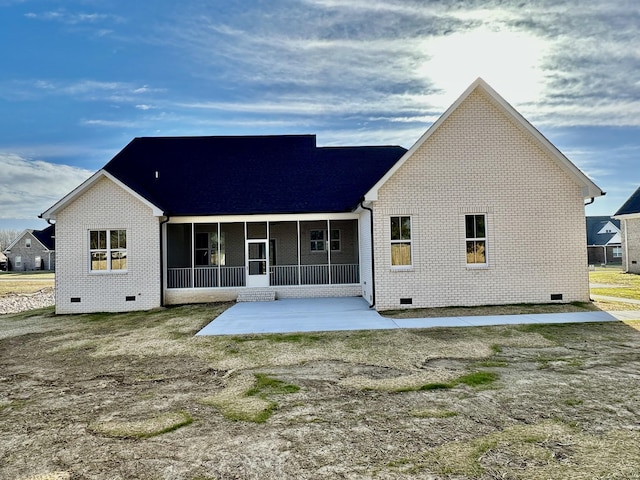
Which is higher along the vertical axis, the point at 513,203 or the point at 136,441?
the point at 513,203

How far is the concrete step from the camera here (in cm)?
1617

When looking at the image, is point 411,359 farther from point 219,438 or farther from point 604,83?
point 604,83

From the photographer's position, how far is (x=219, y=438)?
14.1ft

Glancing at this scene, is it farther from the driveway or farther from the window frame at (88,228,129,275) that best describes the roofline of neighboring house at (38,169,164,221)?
the driveway

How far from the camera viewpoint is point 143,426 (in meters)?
4.68

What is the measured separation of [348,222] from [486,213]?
7.21 m

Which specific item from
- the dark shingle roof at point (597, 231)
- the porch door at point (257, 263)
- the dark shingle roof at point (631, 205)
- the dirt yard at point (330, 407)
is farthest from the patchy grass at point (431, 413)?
the dark shingle roof at point (597, 231)

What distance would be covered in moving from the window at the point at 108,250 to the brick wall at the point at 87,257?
194 millimetres

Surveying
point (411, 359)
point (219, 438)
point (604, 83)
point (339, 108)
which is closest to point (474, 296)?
point (411, 359)

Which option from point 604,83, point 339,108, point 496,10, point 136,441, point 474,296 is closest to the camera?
point 136,441

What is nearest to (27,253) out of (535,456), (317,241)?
(317,241)

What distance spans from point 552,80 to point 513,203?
781 cm

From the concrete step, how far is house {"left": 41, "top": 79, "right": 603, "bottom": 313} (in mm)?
63

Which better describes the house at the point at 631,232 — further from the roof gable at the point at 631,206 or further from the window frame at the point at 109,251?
the window frame at the point at 109,251
